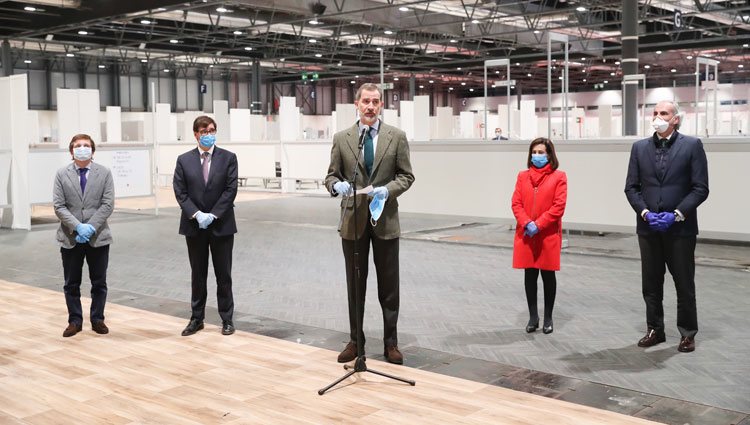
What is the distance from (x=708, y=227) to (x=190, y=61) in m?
32.7

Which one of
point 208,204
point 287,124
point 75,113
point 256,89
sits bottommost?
point 208,204

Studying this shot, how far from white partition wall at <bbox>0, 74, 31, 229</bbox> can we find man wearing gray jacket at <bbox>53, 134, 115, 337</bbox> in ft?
27.1

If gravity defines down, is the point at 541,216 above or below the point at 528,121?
below

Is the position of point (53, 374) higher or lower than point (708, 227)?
lower

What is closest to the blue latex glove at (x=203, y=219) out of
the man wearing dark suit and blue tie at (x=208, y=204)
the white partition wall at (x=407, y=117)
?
the man wearing dark suit and blue tie at (x=208, y=204)

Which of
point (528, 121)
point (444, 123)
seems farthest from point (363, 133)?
point (444, 123)

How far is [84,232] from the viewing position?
5867 mm

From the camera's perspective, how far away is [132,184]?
15.7 meters

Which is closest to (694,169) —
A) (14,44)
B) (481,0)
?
(481,0)

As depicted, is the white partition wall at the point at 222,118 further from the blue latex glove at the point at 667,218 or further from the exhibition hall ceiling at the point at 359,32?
the blue latex glove at the point at 667,218

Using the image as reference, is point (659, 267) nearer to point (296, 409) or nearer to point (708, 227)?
point (296, 409)

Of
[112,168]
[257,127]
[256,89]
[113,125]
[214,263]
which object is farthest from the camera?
[256,89]

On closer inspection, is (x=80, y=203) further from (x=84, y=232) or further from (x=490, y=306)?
(x=490, y=306)

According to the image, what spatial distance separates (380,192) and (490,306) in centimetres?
271
